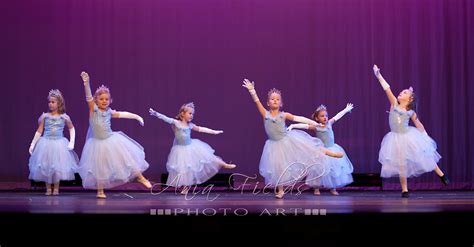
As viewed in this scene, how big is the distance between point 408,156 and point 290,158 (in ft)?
4.52

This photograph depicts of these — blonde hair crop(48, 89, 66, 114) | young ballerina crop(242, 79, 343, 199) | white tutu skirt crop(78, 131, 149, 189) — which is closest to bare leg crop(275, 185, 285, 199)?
young ballerina crop(242, 79, 343, 199)

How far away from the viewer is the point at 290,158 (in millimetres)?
7160

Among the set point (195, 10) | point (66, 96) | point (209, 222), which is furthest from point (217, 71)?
point (209, 222)

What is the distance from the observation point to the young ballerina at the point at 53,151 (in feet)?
25.2

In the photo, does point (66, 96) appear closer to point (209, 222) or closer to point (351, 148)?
point (351, 148)

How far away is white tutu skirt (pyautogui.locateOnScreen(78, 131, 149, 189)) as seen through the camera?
22.6ft

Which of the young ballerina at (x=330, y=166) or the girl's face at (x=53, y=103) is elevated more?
the girl's face at (x=53, y=103)

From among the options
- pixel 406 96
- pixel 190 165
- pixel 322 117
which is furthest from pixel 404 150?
pixel 190 165

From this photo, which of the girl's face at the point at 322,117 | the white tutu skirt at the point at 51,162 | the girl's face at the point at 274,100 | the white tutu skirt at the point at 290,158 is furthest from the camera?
the girl's face at the point at 322,117

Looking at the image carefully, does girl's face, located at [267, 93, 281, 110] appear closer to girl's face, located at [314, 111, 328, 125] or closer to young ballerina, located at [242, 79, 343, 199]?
young ballerina, located at [242, 79, 343, 199]

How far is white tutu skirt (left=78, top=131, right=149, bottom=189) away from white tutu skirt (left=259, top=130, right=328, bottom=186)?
1.50m

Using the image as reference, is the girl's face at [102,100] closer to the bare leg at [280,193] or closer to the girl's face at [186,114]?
the girl's face at [186,114]

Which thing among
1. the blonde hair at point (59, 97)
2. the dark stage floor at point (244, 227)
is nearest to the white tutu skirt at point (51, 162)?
the blonde hair at point (59, 97)

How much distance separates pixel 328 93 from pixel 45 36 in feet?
14.8
